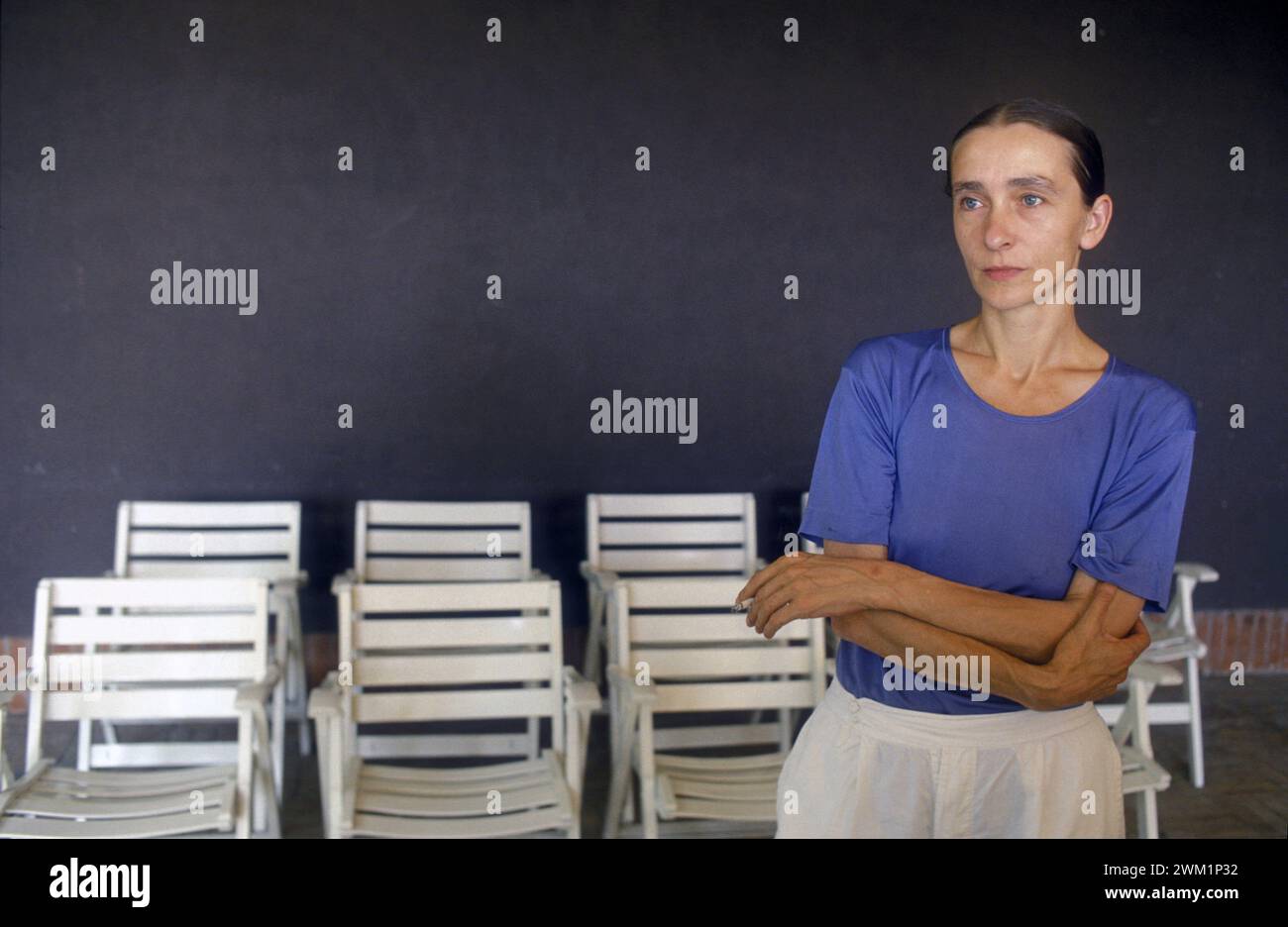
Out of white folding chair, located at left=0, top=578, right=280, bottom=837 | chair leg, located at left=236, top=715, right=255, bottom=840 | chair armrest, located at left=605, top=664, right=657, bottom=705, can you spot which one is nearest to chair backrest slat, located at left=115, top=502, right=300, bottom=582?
white folding chair, located at left=0, top=578, right=280, bottom=837

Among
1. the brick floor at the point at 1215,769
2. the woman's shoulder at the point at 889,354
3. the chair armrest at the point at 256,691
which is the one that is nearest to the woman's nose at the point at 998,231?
the woman's shoulder at the point at 889,354

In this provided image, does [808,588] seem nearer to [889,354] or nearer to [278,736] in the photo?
[889,354]

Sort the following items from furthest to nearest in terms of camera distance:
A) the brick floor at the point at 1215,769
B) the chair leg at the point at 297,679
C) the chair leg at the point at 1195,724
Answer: the chair leg at the point at 297,679
the chair leg at the point at 1195,724
the brick floor at the point at 1215,769

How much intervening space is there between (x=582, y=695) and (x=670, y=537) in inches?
54.7

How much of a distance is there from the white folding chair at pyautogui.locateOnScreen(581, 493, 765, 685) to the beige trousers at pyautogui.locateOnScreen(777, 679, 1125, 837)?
2959mm

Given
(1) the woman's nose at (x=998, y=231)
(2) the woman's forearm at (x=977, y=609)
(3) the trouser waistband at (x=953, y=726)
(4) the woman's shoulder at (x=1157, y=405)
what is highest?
(1) the woman's nose at (x=998, y=231)

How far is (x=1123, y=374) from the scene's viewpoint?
1277 millimetres

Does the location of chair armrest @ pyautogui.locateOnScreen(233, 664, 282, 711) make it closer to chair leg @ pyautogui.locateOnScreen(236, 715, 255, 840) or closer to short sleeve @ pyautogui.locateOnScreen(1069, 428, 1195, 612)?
chair leg @ pyautogui.locateOnScreen(236, 715, 255, 840)

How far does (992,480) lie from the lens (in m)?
1.28

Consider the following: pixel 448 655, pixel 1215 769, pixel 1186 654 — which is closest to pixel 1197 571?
pixel 1186 654

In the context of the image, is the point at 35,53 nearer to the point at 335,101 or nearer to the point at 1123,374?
the point at 335,101

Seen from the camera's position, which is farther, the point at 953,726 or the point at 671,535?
the point at 671,535

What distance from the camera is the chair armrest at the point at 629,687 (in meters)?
2.94

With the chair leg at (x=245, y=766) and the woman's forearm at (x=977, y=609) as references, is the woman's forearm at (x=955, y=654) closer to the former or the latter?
the woman's forearm at (x=977, y=609)
